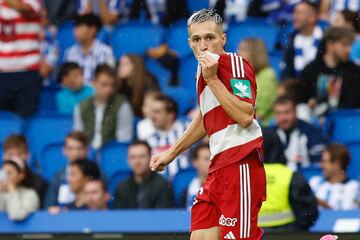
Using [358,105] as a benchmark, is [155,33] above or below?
above

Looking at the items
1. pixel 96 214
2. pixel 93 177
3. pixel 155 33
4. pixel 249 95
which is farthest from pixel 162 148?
pixel 249 95

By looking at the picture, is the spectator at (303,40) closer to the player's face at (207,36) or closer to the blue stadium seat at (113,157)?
the blue stadium seat at (113,157)

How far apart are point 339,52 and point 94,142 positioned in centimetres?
234

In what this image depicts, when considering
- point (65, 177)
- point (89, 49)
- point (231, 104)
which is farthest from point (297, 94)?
point (231, 104)

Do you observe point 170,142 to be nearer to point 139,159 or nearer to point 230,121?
point 139,159

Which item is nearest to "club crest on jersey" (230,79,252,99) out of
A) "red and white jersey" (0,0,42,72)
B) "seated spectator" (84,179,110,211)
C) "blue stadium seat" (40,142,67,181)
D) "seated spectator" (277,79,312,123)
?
"seated spectator" (84,179,110,211)

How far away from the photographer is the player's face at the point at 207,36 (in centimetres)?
612

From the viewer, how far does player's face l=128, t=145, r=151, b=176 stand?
984cm

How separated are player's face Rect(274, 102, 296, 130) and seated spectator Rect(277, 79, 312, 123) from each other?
0.29 m

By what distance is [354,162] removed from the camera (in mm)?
10070

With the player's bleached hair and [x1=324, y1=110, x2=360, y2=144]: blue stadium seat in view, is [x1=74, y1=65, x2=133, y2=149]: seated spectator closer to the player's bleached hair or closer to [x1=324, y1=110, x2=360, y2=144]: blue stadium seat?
[x1=324, y1=110, x2=360, y2=144]: blue stadium seat

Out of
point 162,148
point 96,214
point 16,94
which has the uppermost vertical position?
point 16,94

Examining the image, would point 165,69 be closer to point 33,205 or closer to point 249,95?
point 33,205

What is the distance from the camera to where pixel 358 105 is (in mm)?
10688
